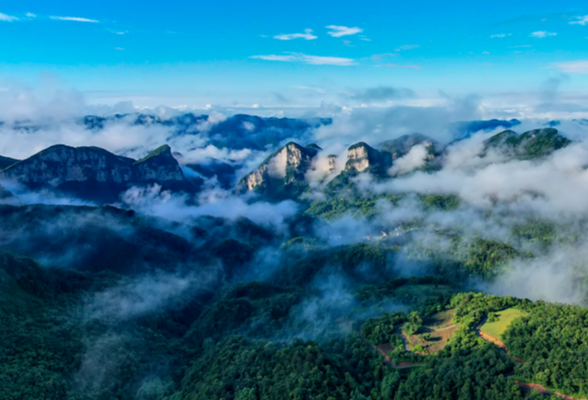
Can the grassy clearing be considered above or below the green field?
below

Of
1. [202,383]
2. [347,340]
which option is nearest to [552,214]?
[347,340]

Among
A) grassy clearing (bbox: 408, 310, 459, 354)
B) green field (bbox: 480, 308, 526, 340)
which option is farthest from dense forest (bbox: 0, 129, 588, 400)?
green field (bbox: 480, 308, 526, 340)

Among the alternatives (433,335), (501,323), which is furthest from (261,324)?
(501,323)

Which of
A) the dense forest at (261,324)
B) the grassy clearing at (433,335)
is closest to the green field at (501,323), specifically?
the dense forest at (261,324)

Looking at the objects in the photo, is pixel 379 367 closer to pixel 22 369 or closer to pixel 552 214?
pixel 22 369

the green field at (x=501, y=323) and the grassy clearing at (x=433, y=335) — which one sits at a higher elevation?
the green field at (x=501, y=323)

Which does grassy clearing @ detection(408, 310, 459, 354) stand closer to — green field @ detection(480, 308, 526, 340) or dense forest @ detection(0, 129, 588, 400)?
dense forest @ detection(0, 129, 588, 400)

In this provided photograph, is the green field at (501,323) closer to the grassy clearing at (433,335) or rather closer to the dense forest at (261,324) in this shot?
the dense forest at (261,324)

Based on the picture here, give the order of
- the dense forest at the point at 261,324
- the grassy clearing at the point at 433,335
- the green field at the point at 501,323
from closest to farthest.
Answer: the dense forest at the point at 261,324 → the green field at the point at 501,323 → the grassy clearing at the point at 433,335

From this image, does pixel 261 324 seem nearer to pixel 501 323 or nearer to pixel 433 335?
pixel 433 335
